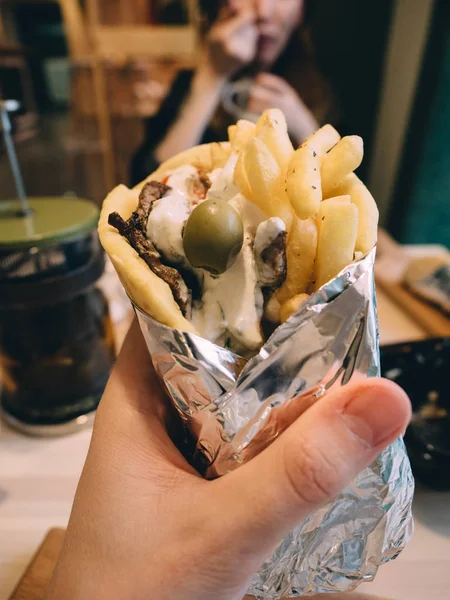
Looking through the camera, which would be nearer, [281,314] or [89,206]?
Result: [281,314]

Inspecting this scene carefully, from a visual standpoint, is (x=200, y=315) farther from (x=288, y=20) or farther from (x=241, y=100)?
(x=288, y=20)

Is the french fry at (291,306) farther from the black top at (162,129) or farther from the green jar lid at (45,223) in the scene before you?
the black top at (162,129)

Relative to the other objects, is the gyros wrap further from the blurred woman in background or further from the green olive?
the blurred woman in background

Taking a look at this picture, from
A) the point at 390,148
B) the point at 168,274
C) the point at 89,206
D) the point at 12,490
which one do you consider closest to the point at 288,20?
the point at 390,148

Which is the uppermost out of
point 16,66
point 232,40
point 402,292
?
point 232,40

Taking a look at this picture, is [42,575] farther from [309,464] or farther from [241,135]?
[241,135]

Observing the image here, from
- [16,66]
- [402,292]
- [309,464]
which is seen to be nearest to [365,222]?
[309,464]
